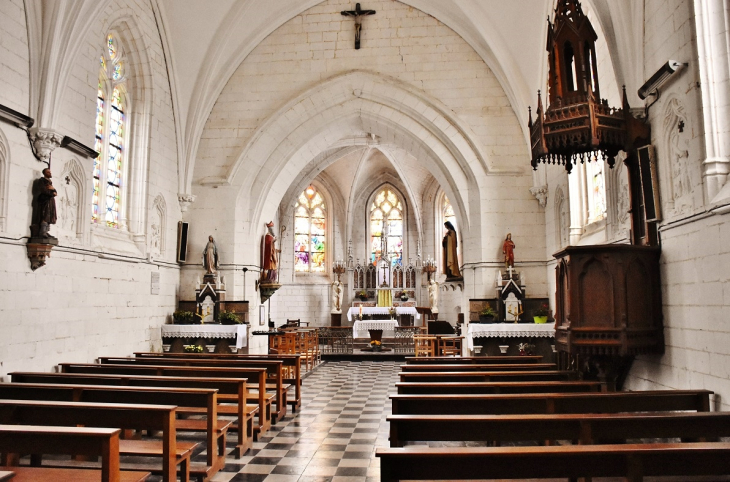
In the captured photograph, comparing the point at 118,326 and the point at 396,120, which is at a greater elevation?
the point at 396,120

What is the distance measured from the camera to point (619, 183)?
31.2 feet

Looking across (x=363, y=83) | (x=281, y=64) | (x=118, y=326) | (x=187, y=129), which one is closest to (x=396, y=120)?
(x=363, y=83)

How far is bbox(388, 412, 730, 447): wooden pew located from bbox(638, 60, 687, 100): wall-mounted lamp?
171 inches

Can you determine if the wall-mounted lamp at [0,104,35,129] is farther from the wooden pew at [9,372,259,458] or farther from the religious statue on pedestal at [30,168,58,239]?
the wooden pew at [9,372,259,458]

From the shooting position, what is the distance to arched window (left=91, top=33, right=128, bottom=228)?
459 inches

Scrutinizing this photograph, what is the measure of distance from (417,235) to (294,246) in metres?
5.89

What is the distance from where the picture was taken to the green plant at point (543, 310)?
13422 mm

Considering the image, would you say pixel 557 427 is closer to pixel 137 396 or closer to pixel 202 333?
pixel 137 396

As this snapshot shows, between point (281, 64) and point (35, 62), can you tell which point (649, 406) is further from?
point (281, 64)

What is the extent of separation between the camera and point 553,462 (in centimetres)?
307

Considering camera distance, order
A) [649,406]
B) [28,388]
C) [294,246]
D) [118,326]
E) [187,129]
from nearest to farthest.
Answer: [649,406], [28,388], [118,326], [187,129], [294,246]

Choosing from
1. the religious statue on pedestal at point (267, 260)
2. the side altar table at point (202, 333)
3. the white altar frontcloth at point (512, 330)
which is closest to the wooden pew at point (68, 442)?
the side altar table at point (202, 333)

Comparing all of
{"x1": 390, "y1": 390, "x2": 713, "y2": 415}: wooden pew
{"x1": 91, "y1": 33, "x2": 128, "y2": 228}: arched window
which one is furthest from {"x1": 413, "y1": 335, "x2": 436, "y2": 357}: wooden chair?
{"x1": 390, "y1": 390, "x2": 713, "y2": 415}: wooden pew

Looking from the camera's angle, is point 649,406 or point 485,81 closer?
point 649,406
